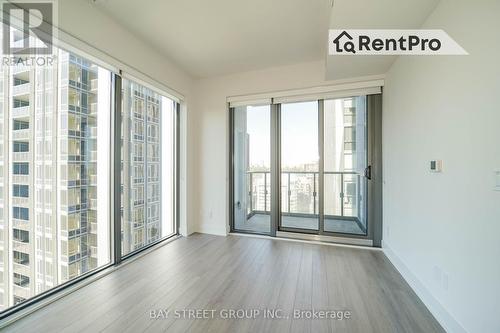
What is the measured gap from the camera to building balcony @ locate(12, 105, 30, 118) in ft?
5.51

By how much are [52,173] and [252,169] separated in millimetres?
2678

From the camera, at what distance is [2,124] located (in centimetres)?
161

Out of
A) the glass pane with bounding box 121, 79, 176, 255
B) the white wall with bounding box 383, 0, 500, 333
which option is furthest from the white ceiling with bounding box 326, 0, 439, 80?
the glass pane with bounding box 121, 79, 176, 255

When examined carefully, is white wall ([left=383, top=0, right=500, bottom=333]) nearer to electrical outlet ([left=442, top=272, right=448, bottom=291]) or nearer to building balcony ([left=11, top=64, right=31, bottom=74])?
electrical outlet ([left=442, top=272, right=448, bottom=291])

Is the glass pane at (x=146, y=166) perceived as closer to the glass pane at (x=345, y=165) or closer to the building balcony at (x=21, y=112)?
the building balcony at (x=21, y=112)

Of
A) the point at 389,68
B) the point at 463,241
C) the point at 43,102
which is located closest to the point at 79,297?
the point at 43,102

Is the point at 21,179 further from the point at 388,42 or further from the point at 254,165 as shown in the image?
the point at 388,42

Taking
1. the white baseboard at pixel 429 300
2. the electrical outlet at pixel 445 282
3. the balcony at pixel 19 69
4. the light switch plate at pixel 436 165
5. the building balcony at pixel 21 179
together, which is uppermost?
the balcony at pixel 19 69

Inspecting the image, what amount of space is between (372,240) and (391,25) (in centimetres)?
269

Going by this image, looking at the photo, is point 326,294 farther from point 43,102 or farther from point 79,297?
point 43,102

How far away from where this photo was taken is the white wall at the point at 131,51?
1910 millimetres

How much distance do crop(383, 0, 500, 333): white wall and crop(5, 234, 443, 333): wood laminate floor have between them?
1.12ft

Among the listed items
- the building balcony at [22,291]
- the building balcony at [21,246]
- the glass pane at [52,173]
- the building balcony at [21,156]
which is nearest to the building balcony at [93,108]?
the glass pane at [52,173]

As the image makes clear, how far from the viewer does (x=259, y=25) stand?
234 cm
